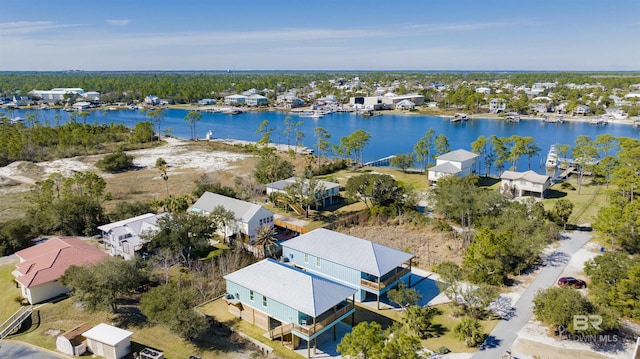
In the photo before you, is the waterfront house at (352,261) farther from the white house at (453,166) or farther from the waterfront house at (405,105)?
the waterfront house at (405,105)

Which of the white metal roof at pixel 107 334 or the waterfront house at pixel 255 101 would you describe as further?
the waterfront house at pixel 255 101

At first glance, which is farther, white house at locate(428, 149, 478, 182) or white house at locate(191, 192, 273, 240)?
white house at locate(428, 149, 478, 182)

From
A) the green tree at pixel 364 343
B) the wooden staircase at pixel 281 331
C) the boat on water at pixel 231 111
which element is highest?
the green tree at pixel 364 343

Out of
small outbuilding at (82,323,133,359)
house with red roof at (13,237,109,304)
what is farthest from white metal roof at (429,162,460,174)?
small outbuilding at (82,323,133,359)

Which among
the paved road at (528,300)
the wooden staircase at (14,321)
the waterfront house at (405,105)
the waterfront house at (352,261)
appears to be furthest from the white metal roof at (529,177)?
the waterfront house at (405,105)

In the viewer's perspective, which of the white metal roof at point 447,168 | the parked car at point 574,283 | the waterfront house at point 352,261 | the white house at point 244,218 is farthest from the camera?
the white metal roof at point 447,168

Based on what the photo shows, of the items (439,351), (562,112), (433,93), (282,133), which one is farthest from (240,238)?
(433,93)

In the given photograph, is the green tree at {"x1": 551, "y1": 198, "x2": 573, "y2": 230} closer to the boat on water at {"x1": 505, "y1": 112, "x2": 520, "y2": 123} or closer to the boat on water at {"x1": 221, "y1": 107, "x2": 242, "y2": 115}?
the boat on water at {"x1": 505, "y1": 112, "x2": 520, "y2": 123}
